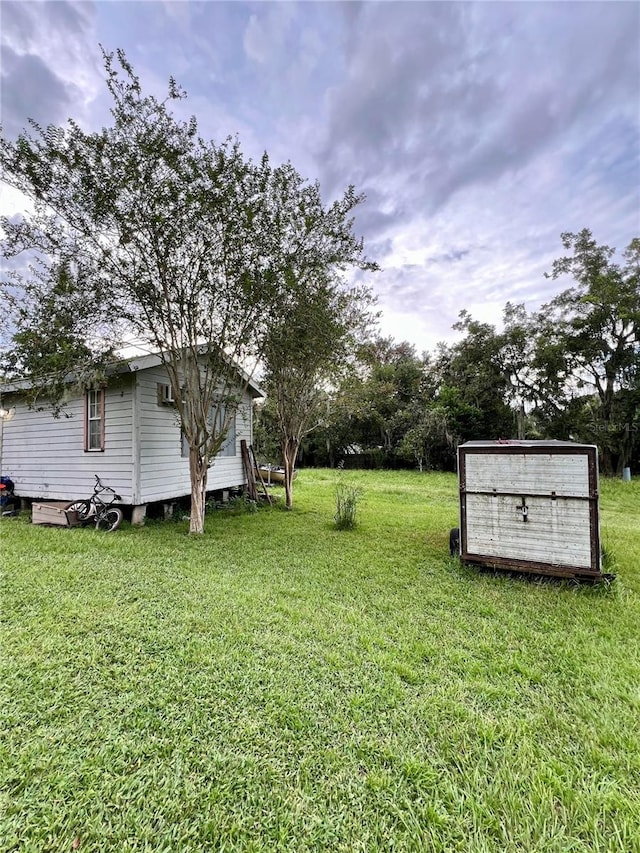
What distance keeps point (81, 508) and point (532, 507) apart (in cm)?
706

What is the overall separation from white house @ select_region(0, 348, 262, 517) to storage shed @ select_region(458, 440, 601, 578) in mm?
5352

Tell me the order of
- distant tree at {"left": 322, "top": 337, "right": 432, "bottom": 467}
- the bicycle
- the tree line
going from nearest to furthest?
the bicycle, the tree line, distant tree at {"left": 322, "top": 337, "right": 432, "bottom": 467}

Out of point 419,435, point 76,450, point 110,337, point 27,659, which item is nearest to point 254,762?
point 27,659

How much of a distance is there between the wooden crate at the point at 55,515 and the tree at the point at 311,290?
4.46 metres

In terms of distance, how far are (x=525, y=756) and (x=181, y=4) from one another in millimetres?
8471

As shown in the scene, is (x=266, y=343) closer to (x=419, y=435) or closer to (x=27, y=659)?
(x=27, y=659)

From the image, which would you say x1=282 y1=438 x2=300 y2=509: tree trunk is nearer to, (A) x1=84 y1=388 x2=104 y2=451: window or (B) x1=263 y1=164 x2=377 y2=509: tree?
(B) x1=263 y1=164 x2=377 y2=509: tree

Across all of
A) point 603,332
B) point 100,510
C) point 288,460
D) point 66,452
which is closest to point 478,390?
point 603,332

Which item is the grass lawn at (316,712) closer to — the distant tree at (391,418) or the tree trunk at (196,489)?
the tree trunk at (196,489)

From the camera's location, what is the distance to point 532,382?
1502 centimetres

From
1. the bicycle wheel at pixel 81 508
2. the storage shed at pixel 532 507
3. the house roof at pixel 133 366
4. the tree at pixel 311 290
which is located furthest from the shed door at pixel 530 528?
the bicycle wheel at pixel 81 508

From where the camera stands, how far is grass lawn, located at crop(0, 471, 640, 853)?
144cm

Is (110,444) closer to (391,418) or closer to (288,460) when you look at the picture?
(288,460)

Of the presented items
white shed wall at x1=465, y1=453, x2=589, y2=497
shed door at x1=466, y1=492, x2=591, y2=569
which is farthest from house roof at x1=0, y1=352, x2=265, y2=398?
shed door at x1=466, y1=492, x2=591, y2=569
